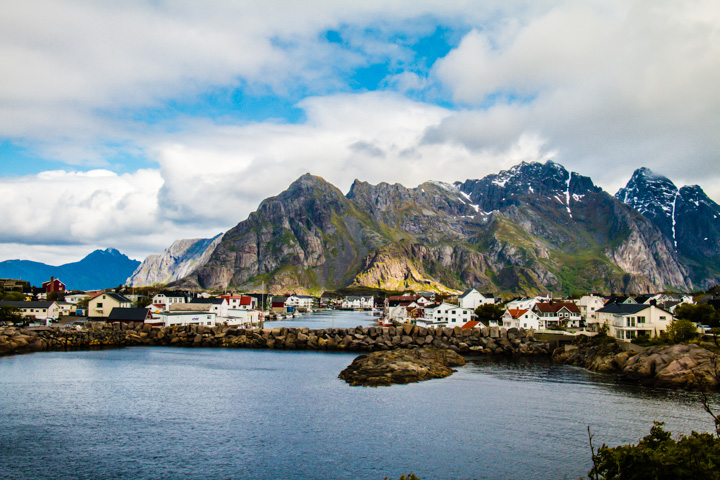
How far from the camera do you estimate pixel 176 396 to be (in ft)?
152

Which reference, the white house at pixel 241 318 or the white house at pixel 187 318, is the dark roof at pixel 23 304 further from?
the white house at pixel 241 318

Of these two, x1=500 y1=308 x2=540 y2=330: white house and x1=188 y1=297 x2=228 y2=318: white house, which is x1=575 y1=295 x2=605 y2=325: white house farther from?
x1=188 y1=297 x2=228 y2=318: white house

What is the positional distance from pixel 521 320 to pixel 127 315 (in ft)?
261

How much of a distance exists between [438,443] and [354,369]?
1007 inches

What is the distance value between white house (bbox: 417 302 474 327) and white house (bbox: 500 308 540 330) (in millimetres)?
9531

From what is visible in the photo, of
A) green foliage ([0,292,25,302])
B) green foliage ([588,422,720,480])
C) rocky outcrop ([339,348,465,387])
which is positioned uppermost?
green foliage ([0,292,25,302])

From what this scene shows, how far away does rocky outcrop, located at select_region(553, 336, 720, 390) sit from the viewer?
5197cm

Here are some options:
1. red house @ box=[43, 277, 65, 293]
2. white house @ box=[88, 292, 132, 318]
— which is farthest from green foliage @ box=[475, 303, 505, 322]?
red house @ box=[43, 277, 65, 293]

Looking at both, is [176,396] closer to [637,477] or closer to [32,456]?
[32,456]

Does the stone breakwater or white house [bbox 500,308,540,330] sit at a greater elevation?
white house [bbox 500,308,540,330]

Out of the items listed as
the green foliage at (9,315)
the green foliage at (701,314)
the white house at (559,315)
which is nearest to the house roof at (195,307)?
the green foliage at (9,315)

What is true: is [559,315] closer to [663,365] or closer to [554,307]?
[554,307]

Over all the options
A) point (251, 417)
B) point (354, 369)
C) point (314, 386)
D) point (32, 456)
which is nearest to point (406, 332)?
point (354, 369)

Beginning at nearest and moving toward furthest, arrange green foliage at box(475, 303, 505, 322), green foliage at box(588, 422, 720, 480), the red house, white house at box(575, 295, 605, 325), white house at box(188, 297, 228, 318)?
green foliage at box(588, 422, 720, 480)
green foliage at box(475, 303, 505, 322)
white house at box(575, 295, 605, 325)
white house at box(188, 297, 228, 318)
the red house
